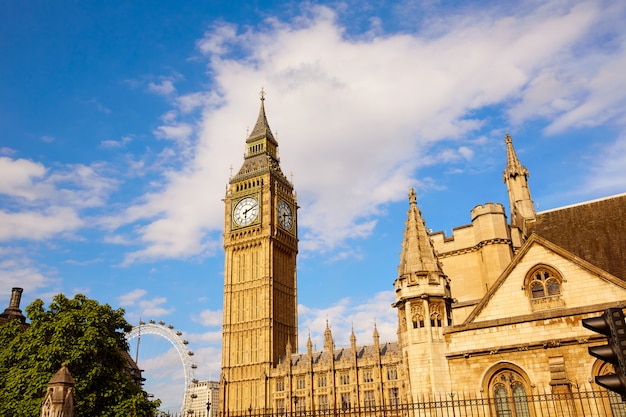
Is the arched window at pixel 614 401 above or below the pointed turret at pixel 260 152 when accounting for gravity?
below

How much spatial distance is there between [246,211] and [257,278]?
1090cm

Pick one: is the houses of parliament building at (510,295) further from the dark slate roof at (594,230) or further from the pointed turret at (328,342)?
the pointed turret at (328,342)

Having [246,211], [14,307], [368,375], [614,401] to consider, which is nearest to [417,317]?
[614,401]

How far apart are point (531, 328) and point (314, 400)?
55.6 meters

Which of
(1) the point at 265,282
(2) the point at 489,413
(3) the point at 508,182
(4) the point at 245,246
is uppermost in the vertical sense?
(4) the point at 245,246

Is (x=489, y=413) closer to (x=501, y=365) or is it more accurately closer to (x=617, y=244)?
(x=501, y=365)

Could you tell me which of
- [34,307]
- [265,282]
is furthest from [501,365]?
[265,282]

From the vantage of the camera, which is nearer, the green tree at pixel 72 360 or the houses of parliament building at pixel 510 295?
the houses of parliament building at pixel 510 295

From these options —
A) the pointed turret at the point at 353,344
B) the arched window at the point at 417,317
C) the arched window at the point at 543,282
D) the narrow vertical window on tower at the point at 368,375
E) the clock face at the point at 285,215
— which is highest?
the clock face at the point at 285,215

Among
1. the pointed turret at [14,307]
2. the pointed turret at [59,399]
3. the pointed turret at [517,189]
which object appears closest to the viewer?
the pointed turret at [59,399]

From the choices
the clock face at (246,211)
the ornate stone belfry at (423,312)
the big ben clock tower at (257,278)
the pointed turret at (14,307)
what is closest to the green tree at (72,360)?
the ornate stone belfry at (423,312)

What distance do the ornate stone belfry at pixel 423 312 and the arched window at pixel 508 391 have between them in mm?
1640

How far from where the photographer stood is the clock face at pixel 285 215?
85.6 meters

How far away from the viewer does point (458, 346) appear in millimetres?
18469
